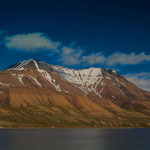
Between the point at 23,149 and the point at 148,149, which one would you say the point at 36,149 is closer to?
the point at 23,149

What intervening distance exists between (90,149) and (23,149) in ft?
84.1

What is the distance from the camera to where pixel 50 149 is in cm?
10044

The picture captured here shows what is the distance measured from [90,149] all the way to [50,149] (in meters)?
15.7

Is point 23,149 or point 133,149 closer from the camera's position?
point 23,149

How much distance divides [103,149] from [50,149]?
20579mm

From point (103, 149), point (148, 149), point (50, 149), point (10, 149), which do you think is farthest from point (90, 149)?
point (10, 149)

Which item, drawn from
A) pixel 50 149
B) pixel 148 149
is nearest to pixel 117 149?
pixel 148 149

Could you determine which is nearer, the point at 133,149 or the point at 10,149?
the point at 10,149

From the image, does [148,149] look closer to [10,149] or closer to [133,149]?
[133,149]

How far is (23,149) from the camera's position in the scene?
324 feet

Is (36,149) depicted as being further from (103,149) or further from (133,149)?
(133,149)

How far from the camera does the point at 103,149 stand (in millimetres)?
103875

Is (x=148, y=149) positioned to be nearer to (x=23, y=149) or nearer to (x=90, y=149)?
(x=90, y=149)

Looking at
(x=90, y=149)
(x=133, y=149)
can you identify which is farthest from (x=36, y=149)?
(x=133, y=149)
